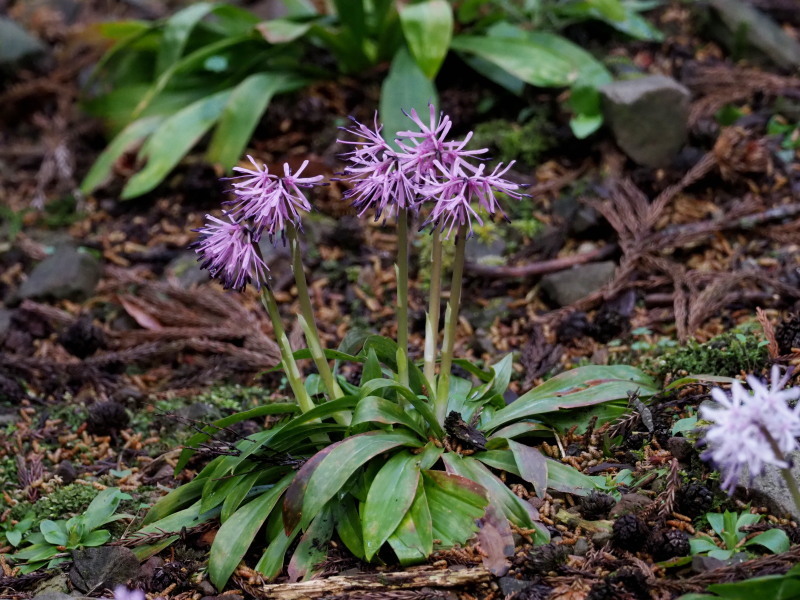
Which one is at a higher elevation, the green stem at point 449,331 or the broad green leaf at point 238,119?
the broad green leaf at point 238,119

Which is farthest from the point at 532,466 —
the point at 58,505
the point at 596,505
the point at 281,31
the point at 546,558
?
the point at 281,31

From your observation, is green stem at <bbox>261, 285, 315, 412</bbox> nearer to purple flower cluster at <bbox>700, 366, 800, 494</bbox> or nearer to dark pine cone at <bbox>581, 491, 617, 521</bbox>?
dark pine cone at <bbox>581, 491, 617, 521</bbox>

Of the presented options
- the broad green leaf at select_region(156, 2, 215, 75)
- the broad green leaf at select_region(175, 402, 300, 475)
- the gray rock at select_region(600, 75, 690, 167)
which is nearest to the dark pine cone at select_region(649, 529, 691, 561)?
the broad green leaf at select_region(175, 402, 300, 475)

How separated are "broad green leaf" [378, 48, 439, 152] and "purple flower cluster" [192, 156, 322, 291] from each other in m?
2.49

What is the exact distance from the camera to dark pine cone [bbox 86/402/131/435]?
150 inches

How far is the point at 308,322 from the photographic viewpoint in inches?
114

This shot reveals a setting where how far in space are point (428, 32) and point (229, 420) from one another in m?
3.15

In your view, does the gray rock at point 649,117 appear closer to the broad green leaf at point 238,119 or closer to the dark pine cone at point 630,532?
the broad green leaf at point 238,119

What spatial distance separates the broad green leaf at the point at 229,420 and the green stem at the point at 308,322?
0.60 feet

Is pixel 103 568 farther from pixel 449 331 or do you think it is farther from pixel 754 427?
pixel 754 427

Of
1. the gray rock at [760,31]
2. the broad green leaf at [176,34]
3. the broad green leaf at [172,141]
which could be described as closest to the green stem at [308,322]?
the broad green leaf at [172,141]

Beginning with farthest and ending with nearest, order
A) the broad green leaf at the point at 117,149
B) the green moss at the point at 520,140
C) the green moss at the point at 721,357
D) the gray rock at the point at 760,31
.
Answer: the broad green leaf at the point at 117,149, the gray rock at the point at 760,31, the green moss at the point at 520,140, the green moss at the point at 721,357

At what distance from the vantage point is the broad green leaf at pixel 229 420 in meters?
2.98

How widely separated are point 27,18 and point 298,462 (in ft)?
22.9
